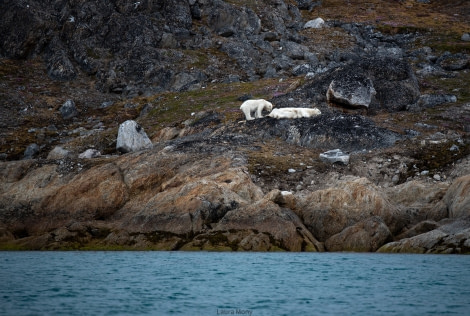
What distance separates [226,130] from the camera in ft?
→ 161

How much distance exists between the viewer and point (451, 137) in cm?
4475

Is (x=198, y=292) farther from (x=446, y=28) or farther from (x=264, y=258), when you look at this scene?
(x=446, y=28)

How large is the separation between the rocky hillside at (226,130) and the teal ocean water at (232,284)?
290 cm

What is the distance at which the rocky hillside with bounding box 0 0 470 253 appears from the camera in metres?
32.8

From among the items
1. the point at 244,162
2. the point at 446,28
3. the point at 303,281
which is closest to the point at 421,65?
the point at 446,28

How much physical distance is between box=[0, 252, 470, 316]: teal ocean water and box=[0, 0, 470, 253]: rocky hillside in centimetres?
290

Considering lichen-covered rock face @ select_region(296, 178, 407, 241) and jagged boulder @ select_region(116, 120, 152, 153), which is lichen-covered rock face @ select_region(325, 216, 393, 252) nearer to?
lichen-covered rock face @ select_region(296, 178, 407, 241)

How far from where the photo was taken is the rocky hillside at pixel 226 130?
32.8m

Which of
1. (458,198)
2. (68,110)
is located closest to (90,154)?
(68,110)

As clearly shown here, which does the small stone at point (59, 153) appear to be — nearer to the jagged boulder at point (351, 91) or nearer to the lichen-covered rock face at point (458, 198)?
the jagged boulder at point (351, 91)

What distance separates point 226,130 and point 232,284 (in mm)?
27781

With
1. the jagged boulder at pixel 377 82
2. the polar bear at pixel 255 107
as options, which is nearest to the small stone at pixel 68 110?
the polar bear at pixel 255 107

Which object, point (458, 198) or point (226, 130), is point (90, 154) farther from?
point (458, 198)

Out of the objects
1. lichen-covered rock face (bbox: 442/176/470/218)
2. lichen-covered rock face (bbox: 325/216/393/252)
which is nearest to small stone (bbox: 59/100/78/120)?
lichen-covered rock face (bbox: 325/216/393/252)
